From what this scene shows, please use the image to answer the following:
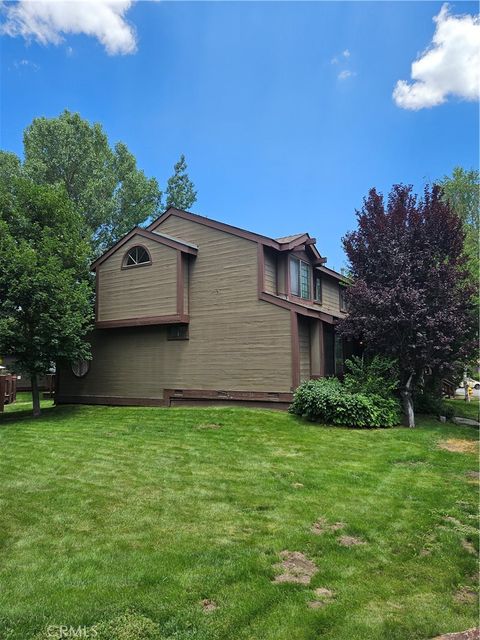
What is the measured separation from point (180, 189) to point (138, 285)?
17938mm

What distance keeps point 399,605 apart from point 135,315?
48.5 feet

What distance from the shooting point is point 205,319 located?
1603cm

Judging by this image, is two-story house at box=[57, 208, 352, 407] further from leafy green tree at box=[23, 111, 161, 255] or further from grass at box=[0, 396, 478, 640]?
leafy green tree at box=[23, 111, 161, 255]

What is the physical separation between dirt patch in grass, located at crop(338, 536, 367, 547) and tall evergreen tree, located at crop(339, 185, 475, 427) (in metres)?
8.60

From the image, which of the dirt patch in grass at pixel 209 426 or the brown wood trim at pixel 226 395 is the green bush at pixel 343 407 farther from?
the dirt patch in grass at pixel 209 426

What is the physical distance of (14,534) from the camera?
15.8 feet

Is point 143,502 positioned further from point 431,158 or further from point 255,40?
point 431,158

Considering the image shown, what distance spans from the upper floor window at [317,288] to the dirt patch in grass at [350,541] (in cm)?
1453

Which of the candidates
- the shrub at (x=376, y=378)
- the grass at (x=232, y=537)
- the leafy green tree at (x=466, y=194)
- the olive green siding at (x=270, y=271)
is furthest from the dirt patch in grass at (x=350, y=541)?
the leafy green tree at (x=466, y=194)

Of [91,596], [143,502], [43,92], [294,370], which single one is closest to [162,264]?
[294,370]

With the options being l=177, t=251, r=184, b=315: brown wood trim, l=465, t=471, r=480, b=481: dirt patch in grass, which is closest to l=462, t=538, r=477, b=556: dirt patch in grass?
l=465, t=471, r=480, b=481: dirt patch in grass

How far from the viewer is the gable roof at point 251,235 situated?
15.4 m

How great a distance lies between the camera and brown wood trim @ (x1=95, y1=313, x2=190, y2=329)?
16.0 metres

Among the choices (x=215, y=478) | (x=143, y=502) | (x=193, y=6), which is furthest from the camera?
(x=193, y=6)
